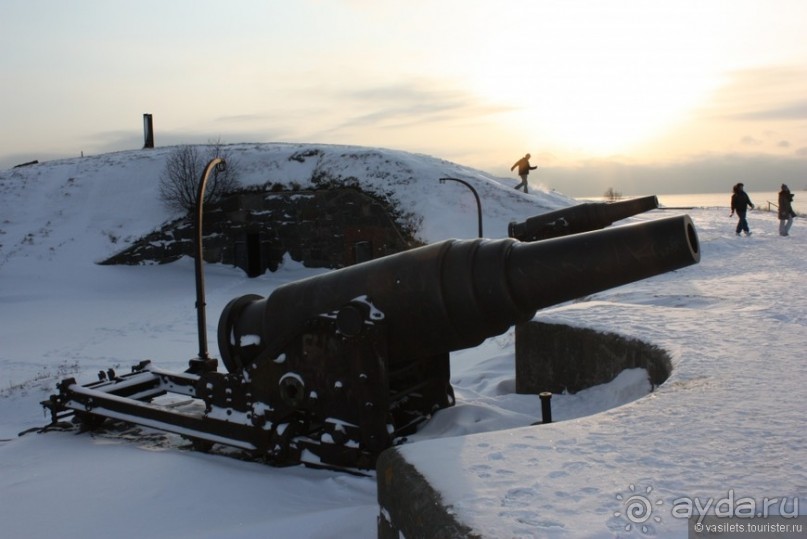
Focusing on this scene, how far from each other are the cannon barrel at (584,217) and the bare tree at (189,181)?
15.1m

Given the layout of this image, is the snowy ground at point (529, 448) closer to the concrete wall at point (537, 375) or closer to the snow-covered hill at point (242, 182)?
the concrete wall at point (537, 375)

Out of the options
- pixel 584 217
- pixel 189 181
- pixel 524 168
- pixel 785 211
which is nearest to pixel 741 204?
pixel 785 211

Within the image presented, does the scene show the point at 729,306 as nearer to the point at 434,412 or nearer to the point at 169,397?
the point at 434,412

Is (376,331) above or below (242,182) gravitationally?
below

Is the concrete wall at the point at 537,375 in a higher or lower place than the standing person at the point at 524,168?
lower

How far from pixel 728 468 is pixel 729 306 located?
4.83 m

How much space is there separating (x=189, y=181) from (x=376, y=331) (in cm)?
1737

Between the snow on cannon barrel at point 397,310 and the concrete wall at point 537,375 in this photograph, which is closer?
the concrete wall at point 537,375

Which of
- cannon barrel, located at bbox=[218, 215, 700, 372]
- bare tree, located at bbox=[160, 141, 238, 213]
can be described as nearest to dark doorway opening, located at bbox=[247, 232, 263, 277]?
bare tree, located at bbox=[160, 141, 238, 213]

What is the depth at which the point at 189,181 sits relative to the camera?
2059cm

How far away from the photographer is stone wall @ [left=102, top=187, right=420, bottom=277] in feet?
63.5

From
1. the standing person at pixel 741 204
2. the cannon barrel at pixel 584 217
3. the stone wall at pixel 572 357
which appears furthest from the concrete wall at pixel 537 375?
the standing person at pixel 741 204

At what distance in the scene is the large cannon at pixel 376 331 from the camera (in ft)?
12.5

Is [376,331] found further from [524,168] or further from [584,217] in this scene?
[524,168]
